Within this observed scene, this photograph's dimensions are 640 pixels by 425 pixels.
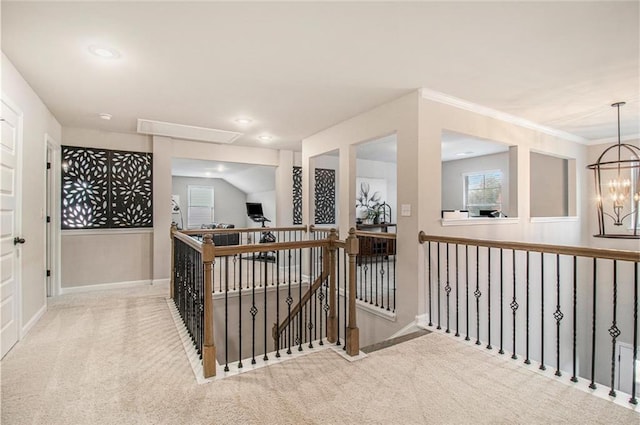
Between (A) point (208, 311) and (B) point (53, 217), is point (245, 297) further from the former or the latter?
(B) point (53, 217)

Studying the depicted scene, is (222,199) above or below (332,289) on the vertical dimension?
above

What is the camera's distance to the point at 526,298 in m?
3.18

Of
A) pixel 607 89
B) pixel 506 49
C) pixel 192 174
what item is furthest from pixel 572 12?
pixel 192 174

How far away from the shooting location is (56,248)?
15.0ft

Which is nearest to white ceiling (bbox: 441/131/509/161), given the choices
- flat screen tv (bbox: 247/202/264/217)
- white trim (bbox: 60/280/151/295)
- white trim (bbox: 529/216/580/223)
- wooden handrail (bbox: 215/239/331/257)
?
white trim (bbox: 529/216/580/223)

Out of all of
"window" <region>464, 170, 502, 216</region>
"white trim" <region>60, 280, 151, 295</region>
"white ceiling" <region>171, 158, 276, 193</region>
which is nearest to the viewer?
"white trim" <region>60, 280, 151, 295</region>

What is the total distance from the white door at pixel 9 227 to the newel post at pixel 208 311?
1758 millimetres

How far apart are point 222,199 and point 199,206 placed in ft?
2.74

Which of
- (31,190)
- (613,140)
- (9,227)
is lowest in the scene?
(9,227)

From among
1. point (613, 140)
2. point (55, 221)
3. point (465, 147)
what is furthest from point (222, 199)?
point (613, 140)

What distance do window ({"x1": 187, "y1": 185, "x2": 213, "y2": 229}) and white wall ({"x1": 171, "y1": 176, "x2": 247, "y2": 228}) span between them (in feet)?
0.41

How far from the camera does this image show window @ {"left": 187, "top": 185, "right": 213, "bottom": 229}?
11.0 m

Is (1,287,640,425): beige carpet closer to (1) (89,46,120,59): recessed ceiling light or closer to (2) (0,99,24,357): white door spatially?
(2) (0,99,24,357): white door

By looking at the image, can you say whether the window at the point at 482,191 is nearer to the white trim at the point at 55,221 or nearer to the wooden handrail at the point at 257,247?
the wooden handrail at the point at 257,247
